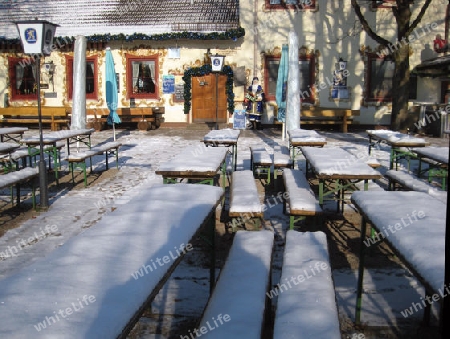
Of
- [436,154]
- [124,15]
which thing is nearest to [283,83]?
[436,154]

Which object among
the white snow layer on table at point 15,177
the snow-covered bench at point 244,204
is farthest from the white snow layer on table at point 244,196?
the white snow layer on table at point 15,177

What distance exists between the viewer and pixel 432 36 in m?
17.5

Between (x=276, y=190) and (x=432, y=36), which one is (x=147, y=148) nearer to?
(x=276, y=190)

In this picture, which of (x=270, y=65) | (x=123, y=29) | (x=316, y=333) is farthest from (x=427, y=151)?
(x=123, y=29)

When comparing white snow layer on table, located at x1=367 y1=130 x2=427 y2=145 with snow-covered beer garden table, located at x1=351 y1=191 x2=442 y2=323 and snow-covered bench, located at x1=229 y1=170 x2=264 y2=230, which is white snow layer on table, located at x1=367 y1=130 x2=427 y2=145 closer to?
snow-covered bench, located at x1=229 y1=170 x2=264 y2=230

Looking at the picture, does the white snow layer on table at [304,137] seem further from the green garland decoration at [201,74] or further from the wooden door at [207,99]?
the wooden door at [207,99]

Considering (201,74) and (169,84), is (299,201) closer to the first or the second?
(201,74)

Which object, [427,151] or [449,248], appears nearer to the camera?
[449,248]

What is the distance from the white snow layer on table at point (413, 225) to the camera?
2543 mm

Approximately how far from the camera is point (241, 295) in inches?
130

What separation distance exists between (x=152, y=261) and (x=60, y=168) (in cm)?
846

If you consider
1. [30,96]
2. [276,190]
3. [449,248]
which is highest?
[30,96]

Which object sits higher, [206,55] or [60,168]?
[206,55]

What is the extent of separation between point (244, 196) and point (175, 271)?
148 cm
